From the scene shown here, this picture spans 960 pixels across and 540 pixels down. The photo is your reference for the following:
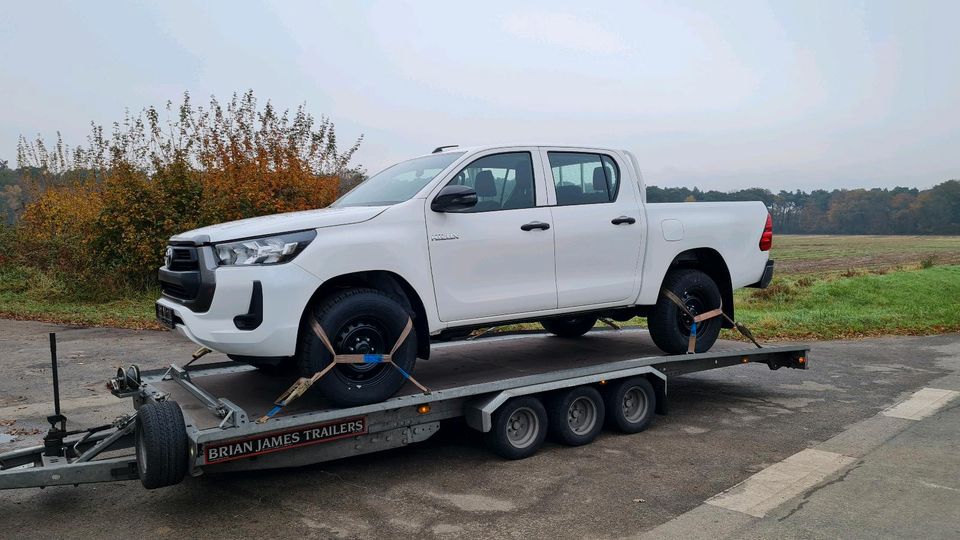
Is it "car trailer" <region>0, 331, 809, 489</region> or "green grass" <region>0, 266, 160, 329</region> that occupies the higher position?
"green grass" <region>0, 266, 160, 329</region>

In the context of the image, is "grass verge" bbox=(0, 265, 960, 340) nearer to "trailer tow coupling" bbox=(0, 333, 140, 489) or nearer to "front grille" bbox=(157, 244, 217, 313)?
"front grille" bbox=(157, 244, 217, 313)

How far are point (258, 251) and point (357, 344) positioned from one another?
0.91 m

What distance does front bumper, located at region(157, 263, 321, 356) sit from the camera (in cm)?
479

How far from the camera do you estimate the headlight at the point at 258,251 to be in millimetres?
4879

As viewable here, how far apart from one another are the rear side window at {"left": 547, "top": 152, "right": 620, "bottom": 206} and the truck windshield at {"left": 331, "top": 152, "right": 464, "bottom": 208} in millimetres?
920

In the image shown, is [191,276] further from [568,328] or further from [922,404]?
[922,404]

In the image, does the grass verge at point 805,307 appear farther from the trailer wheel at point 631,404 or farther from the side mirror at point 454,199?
the side mirror at point 454,199


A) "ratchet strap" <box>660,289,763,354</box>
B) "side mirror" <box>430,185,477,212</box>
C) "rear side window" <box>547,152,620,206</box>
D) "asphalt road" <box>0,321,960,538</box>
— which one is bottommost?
"asphalt road" <box>0,321,960,538</box>

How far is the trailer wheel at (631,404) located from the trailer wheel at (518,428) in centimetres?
71

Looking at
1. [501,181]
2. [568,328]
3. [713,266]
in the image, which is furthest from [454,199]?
[568,328]

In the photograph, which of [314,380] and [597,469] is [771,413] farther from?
[314,380]

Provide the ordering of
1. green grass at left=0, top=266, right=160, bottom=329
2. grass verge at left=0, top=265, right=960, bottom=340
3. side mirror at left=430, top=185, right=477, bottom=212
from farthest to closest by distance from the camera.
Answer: green grass at left=0, top=266, right=160, bottom=329 → grass verge at left=0, top=265, right=960, bottom=340 → side mirror at left=430, top=185, right=477, bottom=212

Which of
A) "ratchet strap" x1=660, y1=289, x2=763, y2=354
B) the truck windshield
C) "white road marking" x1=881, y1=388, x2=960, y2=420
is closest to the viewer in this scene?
the truck windshield

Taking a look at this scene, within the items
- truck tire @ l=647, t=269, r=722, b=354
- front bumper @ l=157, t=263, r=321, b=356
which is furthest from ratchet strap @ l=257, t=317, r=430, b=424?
truck tire @ l=647, t=269, r=722, b=354
